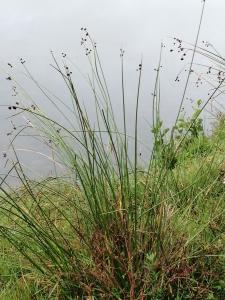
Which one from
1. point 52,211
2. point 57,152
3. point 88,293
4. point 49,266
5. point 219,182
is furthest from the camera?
point 52,211

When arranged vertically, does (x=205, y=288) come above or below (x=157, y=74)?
below

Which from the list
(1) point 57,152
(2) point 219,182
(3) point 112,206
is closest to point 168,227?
(3) point 112,206

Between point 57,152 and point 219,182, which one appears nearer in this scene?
point 57,152

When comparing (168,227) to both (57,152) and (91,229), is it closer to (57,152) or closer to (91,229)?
(91,229)

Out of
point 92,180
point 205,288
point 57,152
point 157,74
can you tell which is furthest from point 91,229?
point 157,74

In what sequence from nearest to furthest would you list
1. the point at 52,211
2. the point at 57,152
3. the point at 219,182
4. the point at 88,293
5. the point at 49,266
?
the point at 88,293 < the point at 49,266 < the point at 57,152 < the point at 219,182 < the point at 52,211

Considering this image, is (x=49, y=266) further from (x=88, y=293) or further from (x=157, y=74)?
(x=157, y=74)

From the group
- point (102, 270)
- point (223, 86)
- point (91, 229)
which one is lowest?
point (102, 270)

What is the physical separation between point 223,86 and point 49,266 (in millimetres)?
1986

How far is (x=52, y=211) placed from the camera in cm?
446

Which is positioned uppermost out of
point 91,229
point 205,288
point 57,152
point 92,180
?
point 57,152

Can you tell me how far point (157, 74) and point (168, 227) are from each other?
91cm

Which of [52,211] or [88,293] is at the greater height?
[52,211]

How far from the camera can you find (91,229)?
313 centimetres
